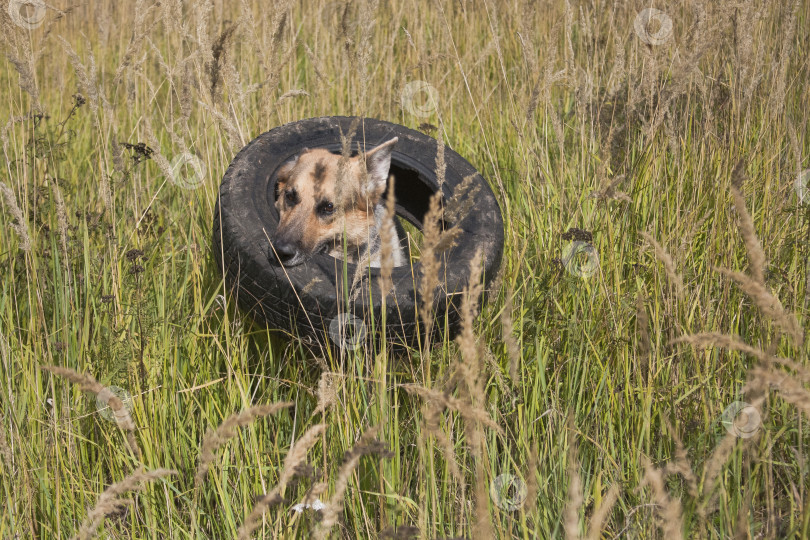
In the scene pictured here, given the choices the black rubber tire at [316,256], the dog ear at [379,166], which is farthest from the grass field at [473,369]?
the dog ear at [379,166]

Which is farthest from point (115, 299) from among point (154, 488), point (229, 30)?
point (229, 30)

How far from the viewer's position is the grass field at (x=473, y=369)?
1.58 m

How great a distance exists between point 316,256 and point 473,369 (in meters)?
1.43

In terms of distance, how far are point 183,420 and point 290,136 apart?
1.51 m

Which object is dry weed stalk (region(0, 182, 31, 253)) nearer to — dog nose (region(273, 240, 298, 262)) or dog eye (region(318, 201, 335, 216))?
dog nose (region(273, 240, 298, 262))

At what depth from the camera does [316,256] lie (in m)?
2.65

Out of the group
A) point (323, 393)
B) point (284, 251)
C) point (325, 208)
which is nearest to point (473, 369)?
point (323, 393)

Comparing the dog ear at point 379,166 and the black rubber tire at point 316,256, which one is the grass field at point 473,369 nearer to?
the black rubber tire at point 316,256

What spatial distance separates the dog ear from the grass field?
1.69ft

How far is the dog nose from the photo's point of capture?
9.36ft

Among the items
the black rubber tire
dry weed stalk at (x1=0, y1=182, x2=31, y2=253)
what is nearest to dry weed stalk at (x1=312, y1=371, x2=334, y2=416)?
the black rubber tire

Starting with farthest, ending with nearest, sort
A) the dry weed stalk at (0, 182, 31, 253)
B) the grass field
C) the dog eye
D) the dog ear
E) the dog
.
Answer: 1. the dog eye
2. the dog
3. the dog ear
4. the dry weed stalk at (0, 182, 31, 253)
5. the grass field

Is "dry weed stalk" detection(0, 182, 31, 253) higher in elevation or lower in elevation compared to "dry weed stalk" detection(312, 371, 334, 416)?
higher

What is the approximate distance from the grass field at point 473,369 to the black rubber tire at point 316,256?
0.13 m
